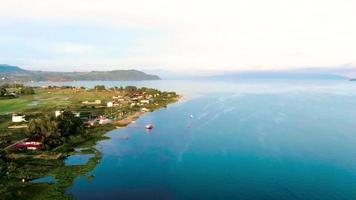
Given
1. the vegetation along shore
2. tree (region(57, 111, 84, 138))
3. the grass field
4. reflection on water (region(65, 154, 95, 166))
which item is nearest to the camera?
the vegetation along shore

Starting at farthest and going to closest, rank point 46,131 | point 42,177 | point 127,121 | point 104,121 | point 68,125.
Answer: point 127,121
point 104,121
point 68,125
point 46,131
point 42,177

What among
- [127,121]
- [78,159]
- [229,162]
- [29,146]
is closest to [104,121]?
[127,121]

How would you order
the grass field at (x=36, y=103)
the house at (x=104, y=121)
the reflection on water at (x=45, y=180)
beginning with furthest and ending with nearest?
the grass field at (x=36, y=103)
the house at (x=104, y=121)
the reflection on water at (x=45, y=180)

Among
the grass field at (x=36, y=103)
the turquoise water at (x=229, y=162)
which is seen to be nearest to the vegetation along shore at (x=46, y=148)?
the turquoise water at (x=229, y=162)

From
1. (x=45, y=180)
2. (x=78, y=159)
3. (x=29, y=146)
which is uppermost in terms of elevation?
(x=29, y=146)

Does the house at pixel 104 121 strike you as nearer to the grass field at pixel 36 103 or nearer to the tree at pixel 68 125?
the tree at pixel 68 125

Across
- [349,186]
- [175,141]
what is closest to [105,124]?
[175,141]

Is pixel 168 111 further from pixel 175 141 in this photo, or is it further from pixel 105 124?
pixel 175 141

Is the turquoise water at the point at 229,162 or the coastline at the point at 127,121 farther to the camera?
the coastline at the point at 127,121

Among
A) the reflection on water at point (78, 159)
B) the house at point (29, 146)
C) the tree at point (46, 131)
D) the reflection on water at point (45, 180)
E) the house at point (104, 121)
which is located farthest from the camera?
the house at point (104, 121)

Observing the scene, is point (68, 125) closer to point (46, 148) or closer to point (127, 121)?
point (46, 148)

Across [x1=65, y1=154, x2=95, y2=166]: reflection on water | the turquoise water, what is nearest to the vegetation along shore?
[x1=65, y1=154, x2=95, y2=166]: reflection on water

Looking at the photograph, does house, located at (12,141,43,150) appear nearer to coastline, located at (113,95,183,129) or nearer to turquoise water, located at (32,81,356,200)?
turquoise water, located at (32,81,356,200)
